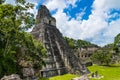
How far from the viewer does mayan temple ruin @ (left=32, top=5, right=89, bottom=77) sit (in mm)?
43412

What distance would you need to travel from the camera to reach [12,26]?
27.9 m

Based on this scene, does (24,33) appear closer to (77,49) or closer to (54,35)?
(54,35)

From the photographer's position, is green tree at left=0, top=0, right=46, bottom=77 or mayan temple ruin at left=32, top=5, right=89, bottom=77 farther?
mayan temple ruin at left=32, top=5, right=89, bottom=77

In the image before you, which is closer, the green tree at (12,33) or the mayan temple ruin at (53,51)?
the green tree at (12,33)

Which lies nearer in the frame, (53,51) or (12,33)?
(12,33)

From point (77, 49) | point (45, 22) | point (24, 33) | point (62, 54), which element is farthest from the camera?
point (77, 49)

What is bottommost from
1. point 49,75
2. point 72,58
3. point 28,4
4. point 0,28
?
point 49,75

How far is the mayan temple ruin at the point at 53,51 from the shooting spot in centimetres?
4341

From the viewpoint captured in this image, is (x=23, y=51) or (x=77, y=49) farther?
(x=77, y=49)

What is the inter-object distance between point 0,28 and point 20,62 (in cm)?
758

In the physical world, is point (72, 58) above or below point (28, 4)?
below

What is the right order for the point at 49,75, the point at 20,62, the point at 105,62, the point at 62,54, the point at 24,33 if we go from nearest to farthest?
the point at 24,33 < the point at 20,62 < the point at 49,75 < the point at 62,54 < the point at 105,62

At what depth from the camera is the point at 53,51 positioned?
4594cm

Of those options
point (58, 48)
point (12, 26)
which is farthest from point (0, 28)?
point (58, 48)
